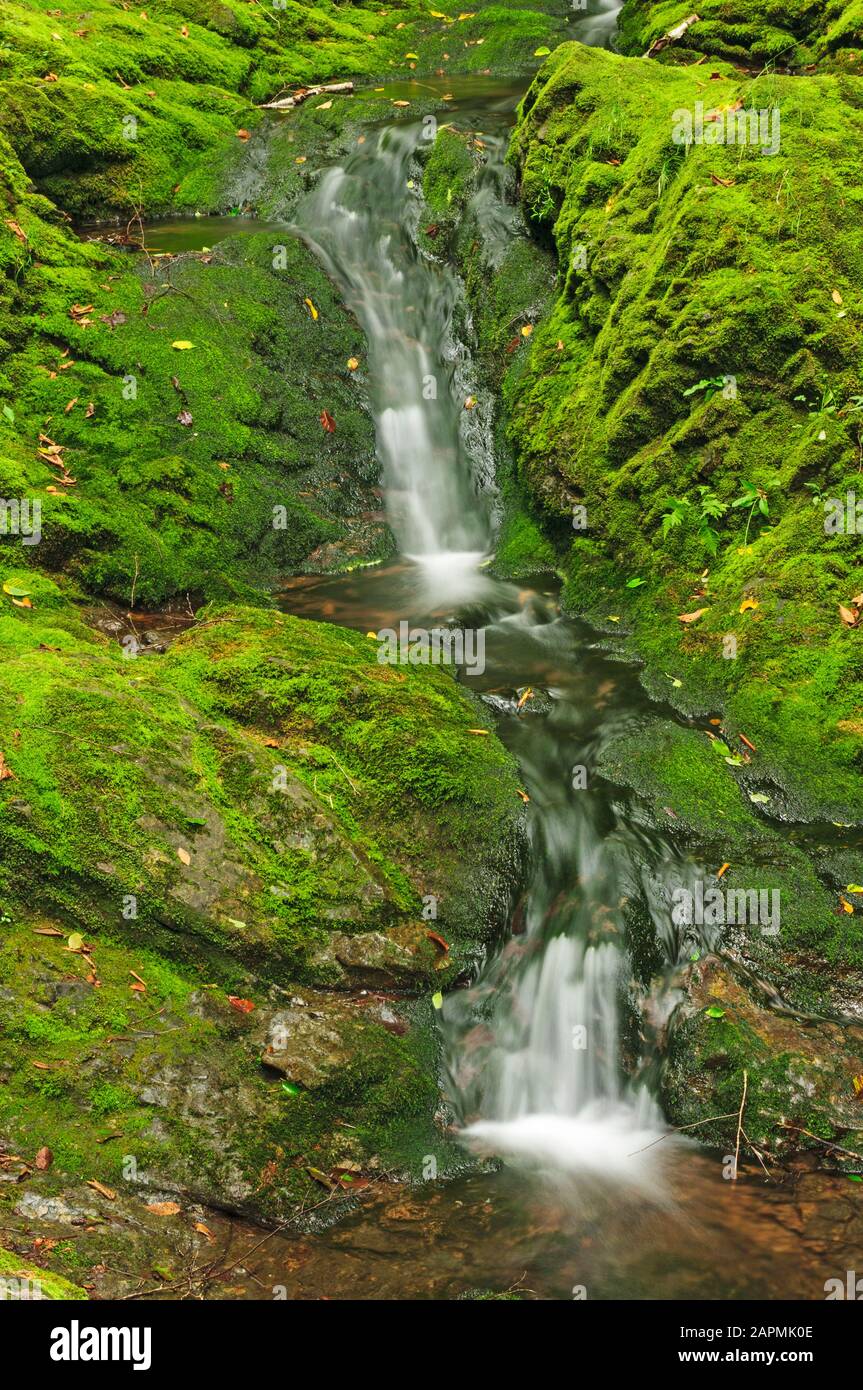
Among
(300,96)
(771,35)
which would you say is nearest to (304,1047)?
(771,35)

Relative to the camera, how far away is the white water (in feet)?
17.6

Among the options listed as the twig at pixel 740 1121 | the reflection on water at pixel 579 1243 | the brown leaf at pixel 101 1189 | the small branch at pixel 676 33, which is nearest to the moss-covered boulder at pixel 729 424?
the twig at pixel 740 1121

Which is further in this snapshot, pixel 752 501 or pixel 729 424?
pixel 729 424

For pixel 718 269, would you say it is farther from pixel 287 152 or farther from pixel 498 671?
pixel 287 152

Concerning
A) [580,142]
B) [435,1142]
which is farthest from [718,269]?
[435,1142]

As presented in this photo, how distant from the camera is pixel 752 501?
7328mm

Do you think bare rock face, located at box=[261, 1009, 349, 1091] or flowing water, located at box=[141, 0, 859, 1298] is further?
bare rock face, located at box=[261, 1009, 349, 1091]

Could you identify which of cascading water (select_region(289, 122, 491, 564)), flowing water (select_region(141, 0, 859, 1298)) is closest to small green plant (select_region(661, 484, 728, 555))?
flowing water (select_region(141, 0, 859, 1298))

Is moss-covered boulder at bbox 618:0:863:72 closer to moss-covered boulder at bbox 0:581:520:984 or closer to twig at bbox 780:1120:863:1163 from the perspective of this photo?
moss-covered boulder at bbox 0:581:520:984

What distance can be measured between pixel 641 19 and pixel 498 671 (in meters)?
11.2

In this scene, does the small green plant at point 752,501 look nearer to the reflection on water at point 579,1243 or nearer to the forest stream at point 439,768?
the forest stream at point 439,768

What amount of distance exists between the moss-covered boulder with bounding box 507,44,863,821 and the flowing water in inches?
28.3

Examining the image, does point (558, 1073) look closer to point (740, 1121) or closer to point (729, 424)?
point (740, 1121)

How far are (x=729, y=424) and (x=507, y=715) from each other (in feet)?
9.18
